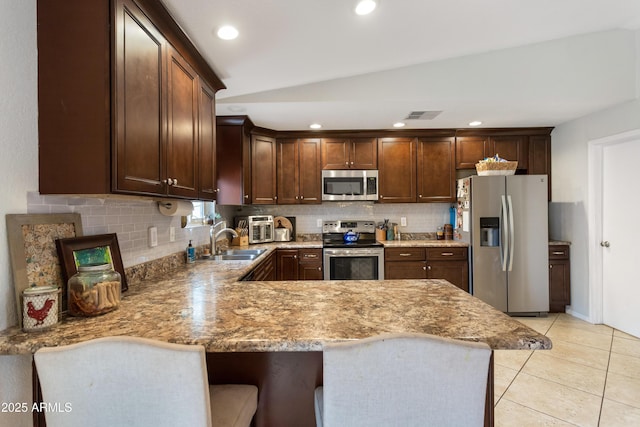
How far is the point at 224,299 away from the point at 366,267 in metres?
2.44

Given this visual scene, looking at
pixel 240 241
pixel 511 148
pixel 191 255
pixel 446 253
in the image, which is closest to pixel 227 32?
pixel 191 255

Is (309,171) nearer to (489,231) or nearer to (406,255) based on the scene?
(406,255)

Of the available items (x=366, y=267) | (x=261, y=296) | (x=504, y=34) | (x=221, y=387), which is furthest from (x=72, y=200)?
(x=504, y=34)

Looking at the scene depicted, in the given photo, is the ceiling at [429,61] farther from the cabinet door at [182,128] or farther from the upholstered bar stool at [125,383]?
the upholstered bar stool at [125,383]

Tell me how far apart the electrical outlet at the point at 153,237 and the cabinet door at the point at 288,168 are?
6.67 ft

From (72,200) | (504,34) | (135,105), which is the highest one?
(504,34)

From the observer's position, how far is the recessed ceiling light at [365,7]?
1739mm

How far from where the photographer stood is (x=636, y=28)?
287 cm

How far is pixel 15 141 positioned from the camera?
43.7 inches

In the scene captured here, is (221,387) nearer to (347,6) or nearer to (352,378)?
(352,378)

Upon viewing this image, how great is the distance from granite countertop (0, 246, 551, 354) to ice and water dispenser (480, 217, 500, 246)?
2227mm

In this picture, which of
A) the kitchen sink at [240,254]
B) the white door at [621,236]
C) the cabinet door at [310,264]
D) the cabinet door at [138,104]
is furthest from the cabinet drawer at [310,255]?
the white door at [621,236]

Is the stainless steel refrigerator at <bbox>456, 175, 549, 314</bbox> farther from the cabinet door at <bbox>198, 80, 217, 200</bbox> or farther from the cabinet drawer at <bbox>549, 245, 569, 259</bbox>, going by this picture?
the cabinet door at <bbox>198, 80, 217, 200</bbox>

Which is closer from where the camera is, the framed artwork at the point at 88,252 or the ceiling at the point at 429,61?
the framed artwork at the point at 88,252
